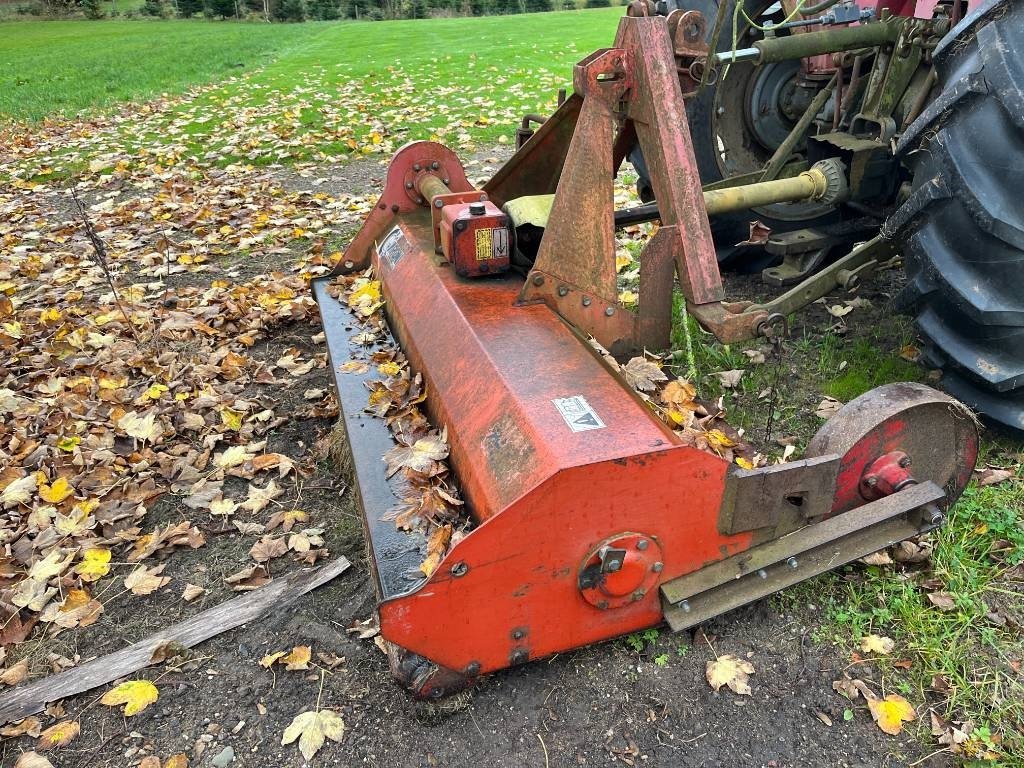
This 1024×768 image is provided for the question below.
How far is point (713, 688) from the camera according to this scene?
7.33 ft

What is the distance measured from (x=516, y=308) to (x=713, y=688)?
1414mm

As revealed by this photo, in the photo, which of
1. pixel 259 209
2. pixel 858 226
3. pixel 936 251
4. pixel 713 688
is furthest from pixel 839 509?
pixel 259 209

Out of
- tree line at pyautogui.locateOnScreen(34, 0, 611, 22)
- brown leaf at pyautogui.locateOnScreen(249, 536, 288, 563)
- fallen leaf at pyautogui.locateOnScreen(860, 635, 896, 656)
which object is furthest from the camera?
tree line at pyautogui.locateOnScreen(34, 0, 611, 22)

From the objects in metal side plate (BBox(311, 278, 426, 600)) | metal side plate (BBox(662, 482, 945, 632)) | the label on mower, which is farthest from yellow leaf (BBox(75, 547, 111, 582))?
metal side plate (BBox(662, 482, 945, 632))

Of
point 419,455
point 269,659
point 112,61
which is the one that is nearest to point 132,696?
point 269,659

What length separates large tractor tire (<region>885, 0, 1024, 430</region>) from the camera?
87.0 inches

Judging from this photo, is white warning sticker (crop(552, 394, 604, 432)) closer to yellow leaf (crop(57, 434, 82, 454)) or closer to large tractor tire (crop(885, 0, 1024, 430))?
large tractor tire (crop(885, 0, 1024, 430))

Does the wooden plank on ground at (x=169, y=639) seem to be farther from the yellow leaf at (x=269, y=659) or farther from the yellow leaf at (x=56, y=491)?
the yellow leaf at (x=56, y=491)

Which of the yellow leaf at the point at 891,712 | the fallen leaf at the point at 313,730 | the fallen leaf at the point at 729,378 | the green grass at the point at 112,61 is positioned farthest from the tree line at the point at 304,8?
the yellow leaf at the point at 891,712

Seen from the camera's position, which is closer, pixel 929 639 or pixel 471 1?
pixel 929 639

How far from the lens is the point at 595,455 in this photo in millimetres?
1959

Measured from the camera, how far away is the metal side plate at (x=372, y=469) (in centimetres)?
Result: 220

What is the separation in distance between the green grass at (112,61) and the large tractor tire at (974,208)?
465 inches

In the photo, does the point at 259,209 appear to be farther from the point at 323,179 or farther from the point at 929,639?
the point at 929,639
